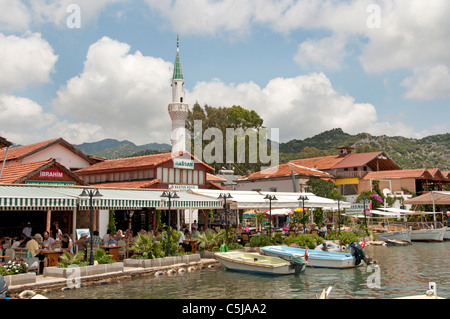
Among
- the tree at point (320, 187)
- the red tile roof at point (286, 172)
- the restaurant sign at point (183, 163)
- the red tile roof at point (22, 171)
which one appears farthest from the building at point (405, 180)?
the red tile roof at point (22, 171)

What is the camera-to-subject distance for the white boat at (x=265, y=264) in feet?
51.0

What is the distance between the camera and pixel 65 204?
15.7 meters

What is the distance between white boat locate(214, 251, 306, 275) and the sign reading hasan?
34.2 ft

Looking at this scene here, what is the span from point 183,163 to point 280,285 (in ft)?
61.7

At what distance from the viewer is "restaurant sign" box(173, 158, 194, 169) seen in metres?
31.3

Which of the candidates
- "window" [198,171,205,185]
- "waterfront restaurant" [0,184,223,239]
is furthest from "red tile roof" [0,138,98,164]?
"window" [198,171,205,185]

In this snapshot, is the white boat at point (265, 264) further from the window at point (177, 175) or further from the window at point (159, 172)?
the window at point (177, 175)

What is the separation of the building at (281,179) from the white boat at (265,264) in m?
26.9

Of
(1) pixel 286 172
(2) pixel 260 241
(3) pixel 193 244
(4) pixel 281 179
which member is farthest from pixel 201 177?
(1) pixel 286 172

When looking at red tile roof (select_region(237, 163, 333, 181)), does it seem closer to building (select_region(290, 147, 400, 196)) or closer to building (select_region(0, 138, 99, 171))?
building (select_region(290, 147, 400, 196))

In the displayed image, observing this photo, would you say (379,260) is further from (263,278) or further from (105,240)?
(105,240)

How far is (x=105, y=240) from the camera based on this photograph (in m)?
16.6
